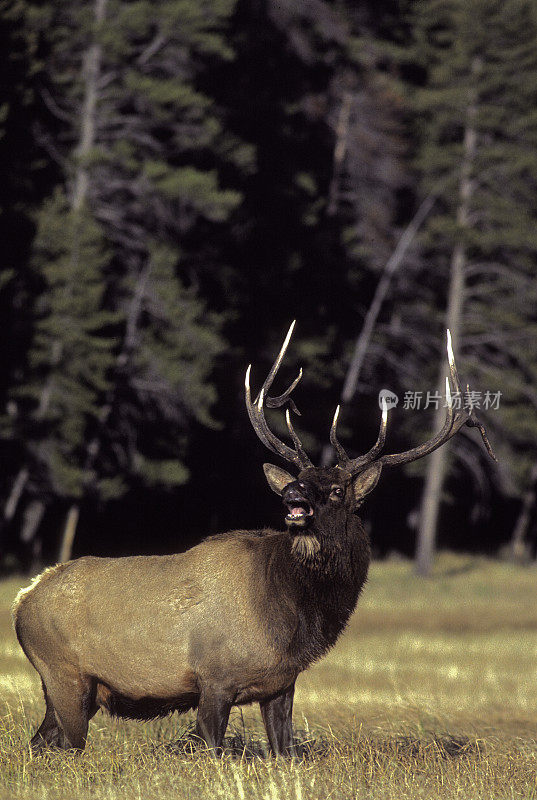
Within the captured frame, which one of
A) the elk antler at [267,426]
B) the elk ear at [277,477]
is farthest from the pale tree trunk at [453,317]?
the elk ear at [277,477]

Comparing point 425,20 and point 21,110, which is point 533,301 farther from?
point 21,110

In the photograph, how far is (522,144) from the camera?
98.5 feet

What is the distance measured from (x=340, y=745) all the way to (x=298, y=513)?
73.4 inches

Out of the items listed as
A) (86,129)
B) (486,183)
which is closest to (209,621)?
(86,129)

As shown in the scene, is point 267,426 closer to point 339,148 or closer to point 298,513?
point 298,513

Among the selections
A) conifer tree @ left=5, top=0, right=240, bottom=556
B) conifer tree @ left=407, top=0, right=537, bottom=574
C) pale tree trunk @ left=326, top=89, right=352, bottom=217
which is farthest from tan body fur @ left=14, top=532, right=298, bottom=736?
pale tree trunk @ left=326, top=89, right=352, bottom=217

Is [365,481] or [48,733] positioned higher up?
[365,481]

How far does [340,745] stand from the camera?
26.8 feet

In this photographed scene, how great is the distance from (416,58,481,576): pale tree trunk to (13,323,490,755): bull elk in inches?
856

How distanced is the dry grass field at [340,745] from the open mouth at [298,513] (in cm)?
135

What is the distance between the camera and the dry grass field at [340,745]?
698 cm

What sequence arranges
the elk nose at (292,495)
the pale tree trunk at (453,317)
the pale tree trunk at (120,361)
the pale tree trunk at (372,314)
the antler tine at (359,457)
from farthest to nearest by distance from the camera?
the pale tree trunk at (453,317) → the pale tree trunk at (372,314) → the pale tree trunk at (120,361) → the antler tine at (359,457) → the elk nose at (292,495)

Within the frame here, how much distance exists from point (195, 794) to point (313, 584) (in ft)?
4.61

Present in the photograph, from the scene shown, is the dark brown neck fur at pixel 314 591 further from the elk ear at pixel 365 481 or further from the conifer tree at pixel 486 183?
the conifer tree at pixel 486 183
